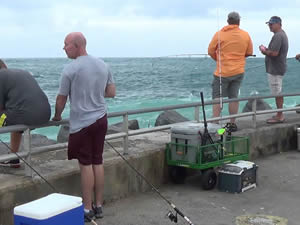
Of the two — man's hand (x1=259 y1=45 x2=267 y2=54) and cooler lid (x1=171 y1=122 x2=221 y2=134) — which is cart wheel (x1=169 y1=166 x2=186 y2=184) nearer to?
cooler lid (x1=171 y1=122 x2=221 y2=134)

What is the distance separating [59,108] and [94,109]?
34cm

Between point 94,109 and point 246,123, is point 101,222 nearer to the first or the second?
point 94,109

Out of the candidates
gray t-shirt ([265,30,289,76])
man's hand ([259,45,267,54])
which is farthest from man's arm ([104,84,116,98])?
gray t-shirt ([265,30,289,76])

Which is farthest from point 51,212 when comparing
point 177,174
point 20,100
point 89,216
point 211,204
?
point 177,174

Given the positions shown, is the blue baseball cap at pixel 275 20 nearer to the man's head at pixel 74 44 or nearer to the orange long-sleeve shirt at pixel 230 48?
the orange long-sleeve shirt at pixel 230 48

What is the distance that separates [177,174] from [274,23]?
3.48m

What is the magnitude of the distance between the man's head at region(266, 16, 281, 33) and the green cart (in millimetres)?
2653

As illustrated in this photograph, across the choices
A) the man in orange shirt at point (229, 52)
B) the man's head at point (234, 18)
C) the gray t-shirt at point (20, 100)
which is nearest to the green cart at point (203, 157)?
the man in orange shirt at point (229, 52)

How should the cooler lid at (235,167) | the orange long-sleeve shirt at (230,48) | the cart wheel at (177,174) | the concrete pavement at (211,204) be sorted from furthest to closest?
the orange long-sleeve shirt at (230,48) → the cart wheel at (177,174) → the cooler lid at (235,167) → the concrete pavement at (211,204)

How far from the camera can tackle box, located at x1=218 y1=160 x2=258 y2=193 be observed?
645cm

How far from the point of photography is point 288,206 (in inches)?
233

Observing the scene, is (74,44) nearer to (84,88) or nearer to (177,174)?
(84,88)

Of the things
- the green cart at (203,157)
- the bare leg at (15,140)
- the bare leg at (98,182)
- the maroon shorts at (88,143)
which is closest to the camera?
the maroon shorts at (88,143)

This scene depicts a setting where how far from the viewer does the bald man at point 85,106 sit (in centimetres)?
504
